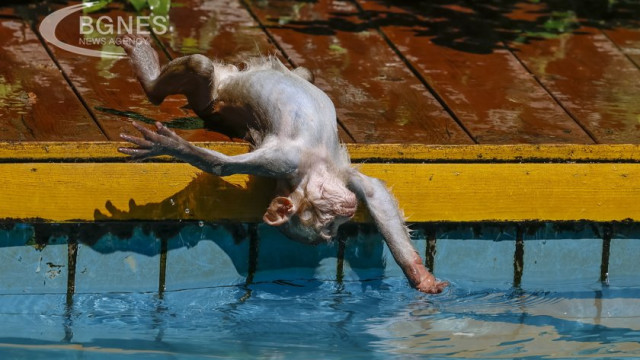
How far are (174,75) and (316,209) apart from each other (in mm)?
933

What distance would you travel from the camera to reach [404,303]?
17.0ft

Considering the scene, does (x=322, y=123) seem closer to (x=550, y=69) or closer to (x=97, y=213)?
(x=97, y=213)

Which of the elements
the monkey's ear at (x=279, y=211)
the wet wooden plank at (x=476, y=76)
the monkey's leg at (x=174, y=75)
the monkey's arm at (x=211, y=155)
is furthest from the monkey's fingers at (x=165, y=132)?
the wet wooden plank at (x=476, y=76)

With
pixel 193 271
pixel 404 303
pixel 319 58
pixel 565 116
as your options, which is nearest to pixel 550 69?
pixel 565 116

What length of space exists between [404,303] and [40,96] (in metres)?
1.92

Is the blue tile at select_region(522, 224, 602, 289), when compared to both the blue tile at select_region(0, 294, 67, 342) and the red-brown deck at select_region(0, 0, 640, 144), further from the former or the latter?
the blue tile at select_region(0, 294, 67, 342)

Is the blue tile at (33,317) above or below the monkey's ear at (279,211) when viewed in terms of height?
below

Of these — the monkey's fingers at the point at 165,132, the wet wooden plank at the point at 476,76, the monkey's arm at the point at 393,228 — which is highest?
the monkey's fingers at the point at 165,132

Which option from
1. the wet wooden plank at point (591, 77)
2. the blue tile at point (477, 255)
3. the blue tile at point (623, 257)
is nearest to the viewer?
the blue tile at point (477, 255)

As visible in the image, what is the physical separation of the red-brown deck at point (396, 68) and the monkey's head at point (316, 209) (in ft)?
2.18

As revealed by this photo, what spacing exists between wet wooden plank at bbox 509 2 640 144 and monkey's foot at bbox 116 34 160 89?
2.05 meters

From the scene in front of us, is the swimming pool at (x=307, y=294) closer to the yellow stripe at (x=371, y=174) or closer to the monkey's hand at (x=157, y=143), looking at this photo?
the yellow stripe at (x=371, y=174)

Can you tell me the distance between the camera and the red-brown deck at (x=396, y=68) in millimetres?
5574

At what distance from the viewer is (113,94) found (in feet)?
18.8
